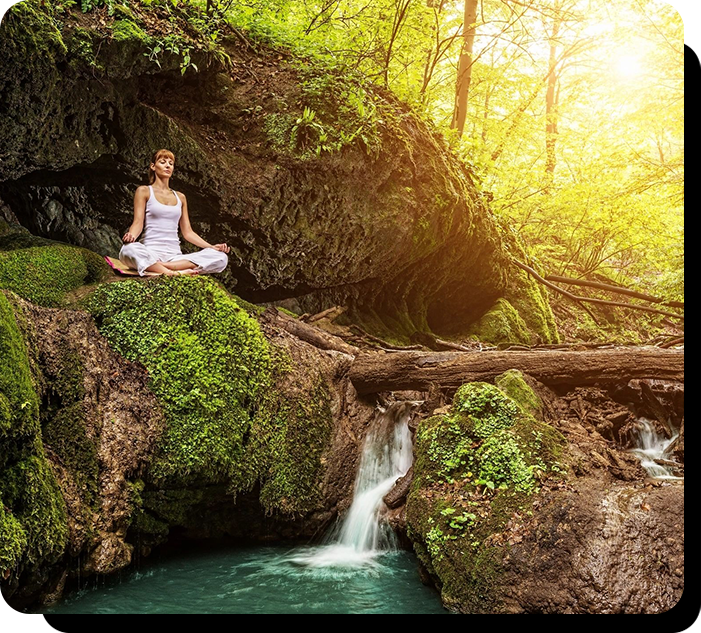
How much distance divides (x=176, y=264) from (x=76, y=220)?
1459 mm

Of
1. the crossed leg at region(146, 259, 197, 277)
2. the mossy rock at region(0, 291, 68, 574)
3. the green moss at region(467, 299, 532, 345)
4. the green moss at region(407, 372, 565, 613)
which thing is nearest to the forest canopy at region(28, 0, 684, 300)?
the green moss at region(467, 299, 532, 345)

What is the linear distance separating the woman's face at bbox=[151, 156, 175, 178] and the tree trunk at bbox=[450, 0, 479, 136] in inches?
167

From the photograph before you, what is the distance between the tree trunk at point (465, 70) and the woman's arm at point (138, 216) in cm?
459

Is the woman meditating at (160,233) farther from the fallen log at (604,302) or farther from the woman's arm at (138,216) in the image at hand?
the fallen log at (604,302)

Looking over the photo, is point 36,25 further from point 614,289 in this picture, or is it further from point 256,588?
point 614,289

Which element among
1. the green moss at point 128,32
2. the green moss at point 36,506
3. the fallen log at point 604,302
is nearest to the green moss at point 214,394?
the green moss at point 36,506

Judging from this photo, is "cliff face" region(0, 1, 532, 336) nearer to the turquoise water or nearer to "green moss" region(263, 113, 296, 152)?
"green moss" region(263, 113, 296, 152)

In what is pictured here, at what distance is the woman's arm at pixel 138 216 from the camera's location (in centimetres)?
477

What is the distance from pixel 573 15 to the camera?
6.14 metres

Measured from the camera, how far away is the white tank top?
486 cm

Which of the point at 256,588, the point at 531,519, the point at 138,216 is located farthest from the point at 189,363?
the point at 531,519

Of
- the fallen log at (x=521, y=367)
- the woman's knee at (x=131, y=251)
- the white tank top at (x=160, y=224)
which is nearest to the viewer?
the woman's knee at (x=131, y=251)
